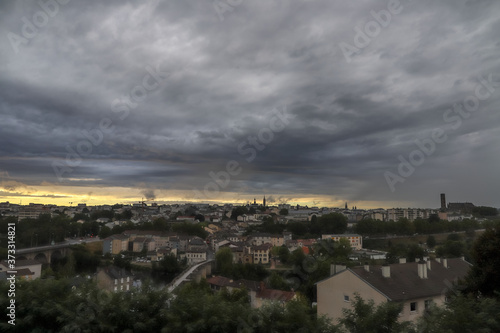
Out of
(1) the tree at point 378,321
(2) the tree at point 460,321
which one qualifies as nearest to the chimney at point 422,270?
(2) the tree at point 460,321

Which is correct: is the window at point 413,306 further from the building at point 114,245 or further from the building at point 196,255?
the building at point 114,245

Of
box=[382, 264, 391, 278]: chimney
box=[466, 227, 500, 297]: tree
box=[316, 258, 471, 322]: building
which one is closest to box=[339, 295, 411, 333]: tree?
box=[466, 227, 500, 297]: tree

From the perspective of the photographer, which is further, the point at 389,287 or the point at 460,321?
the point at 389,287

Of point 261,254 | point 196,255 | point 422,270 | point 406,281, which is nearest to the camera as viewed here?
point 406,281

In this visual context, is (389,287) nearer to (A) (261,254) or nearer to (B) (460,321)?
(B) (460,321)

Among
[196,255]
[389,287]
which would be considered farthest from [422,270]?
[196,255]

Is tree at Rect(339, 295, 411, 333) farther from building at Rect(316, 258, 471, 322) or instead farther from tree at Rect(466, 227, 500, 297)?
building at Rect(316, 258, 471, 322)
